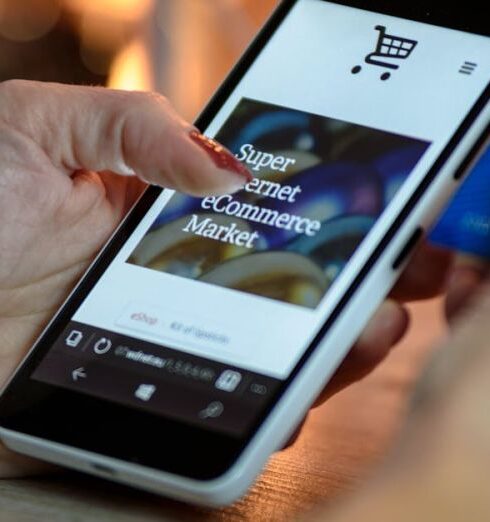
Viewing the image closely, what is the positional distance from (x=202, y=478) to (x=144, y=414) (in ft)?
0.17

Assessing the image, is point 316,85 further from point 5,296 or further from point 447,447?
point 447,447

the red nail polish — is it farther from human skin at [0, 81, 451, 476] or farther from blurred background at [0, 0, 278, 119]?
blurred background at [0, 0, 278, 119]

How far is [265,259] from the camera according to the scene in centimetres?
59

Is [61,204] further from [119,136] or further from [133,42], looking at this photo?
[133,42]

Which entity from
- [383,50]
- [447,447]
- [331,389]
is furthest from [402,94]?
[447,447]

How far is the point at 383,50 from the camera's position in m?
0.64

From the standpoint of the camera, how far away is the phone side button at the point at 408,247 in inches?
22.1

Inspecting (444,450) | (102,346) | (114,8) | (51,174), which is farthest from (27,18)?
(444,450)

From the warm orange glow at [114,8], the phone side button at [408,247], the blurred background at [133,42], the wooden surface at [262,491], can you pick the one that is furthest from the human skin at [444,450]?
the warm orange glow at [114,8]

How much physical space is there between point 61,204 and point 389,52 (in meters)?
0.20

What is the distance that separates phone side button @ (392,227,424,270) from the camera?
0.56m

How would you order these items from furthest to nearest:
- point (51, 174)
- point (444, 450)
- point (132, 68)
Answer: point (132, 68)
point (51, 174)
point (444, 450)

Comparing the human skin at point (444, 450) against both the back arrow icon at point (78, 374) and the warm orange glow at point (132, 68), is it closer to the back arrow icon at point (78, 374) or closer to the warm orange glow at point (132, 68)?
the back arrow icon at point (78, 374)

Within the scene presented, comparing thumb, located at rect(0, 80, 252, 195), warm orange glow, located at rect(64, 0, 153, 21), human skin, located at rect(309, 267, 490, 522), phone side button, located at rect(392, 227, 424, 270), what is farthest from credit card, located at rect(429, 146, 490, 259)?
warm orange glow, located at rect(64, 0, 153, 21)
